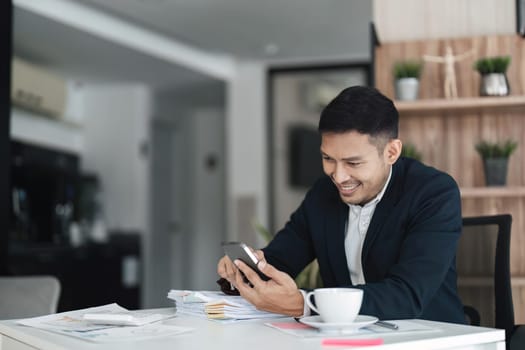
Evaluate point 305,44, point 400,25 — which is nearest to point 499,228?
point 400,25

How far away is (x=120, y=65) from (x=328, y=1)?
6.65 feet

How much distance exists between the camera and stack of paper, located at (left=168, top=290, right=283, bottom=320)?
5.34 ft

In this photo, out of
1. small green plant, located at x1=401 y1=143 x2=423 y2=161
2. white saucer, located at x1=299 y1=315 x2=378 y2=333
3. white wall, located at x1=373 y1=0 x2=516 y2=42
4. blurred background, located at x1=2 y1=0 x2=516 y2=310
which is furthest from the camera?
blurred background, located at x1=2 y1=0 x2=516 y2=310

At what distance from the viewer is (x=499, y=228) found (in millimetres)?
2168

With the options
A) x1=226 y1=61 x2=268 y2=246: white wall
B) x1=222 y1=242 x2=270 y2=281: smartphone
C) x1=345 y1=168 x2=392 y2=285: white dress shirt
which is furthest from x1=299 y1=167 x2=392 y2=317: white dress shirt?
x1=226 y1=61 x2=268 y2=246: white wall

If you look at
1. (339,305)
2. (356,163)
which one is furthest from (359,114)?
(339,305)

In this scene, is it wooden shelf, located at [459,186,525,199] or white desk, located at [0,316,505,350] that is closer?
white desk, located at [0,316,505,350]

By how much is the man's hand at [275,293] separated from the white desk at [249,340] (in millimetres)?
62

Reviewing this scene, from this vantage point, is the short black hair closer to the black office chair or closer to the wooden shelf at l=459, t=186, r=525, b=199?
the black office chair

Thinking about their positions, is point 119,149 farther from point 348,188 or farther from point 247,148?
point 348,188

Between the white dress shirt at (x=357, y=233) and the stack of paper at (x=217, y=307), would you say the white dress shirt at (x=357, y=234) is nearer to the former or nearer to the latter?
the white dress shirt at (x=357, y=233)

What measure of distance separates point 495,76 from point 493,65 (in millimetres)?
49

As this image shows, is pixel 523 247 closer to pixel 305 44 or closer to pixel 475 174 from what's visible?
pixel 475 174

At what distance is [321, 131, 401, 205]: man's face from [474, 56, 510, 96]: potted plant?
150 cm
